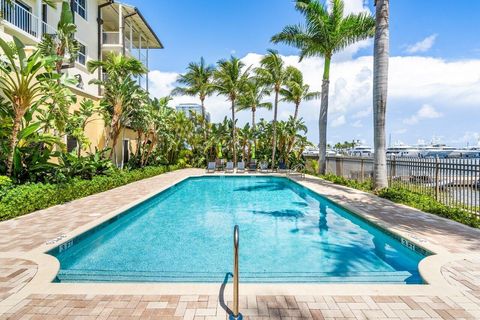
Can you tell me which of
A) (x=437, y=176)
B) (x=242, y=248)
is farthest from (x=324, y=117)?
(x=242, y=248)

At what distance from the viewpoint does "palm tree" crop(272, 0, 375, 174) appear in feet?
51.5

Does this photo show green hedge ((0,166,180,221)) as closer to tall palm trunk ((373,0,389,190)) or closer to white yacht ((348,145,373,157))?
tall palm trunk ((373,0,389,190))

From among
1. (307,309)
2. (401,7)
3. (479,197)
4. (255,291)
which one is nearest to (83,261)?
(255,291)

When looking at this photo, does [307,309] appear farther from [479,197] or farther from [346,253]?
[479,197]

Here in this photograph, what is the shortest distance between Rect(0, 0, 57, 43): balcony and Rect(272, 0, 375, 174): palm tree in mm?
13395

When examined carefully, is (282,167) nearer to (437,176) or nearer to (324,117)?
(324,117)

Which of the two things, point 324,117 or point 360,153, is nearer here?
point 324,117

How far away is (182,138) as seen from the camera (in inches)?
990

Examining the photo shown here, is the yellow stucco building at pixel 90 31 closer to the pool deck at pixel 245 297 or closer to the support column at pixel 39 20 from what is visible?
the support column at pixel 39 20

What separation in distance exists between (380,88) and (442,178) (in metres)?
4.31

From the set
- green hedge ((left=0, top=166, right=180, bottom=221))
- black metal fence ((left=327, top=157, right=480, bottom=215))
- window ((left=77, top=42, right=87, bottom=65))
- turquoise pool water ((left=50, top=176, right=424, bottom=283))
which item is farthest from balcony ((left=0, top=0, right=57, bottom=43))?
black metal fence ((left=327, top=157, right=480, bottom=215))

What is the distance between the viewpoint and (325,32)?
16.0 meters

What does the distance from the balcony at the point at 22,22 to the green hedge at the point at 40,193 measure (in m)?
7.93

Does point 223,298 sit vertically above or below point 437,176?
below
